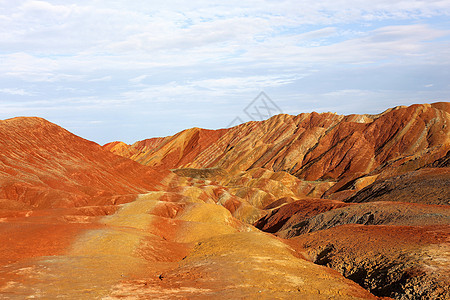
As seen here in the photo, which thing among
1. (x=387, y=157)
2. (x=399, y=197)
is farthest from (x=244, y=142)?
(x=399, y=197)

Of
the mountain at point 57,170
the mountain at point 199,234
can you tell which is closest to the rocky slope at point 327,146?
the mountain at point 199,234

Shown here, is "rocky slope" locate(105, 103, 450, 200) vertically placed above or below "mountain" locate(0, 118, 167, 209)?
below

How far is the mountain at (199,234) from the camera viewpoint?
1880 cm

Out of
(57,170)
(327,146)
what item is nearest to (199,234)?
(57,170)

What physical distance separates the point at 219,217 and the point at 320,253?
50.8 ft

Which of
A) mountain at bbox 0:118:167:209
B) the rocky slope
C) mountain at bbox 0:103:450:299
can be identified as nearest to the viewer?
mountain at bbox 0:103:450:299

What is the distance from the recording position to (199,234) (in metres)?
33.0

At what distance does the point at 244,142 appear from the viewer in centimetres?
15038

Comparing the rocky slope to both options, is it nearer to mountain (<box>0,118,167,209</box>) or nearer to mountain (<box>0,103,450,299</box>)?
mountain (<box>0,103,450,299</box>)

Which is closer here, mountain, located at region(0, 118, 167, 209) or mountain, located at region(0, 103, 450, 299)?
mountain, located at region(0, 103, 450, 299)

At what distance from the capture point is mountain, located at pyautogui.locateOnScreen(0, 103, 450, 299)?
61.7 ft

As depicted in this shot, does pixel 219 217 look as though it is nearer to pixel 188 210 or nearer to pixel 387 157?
pixel 188 210

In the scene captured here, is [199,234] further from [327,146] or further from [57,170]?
[327,146]

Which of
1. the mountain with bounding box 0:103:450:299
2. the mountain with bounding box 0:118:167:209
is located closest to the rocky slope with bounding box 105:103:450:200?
the mountain with bounding box 0:103:450:299
